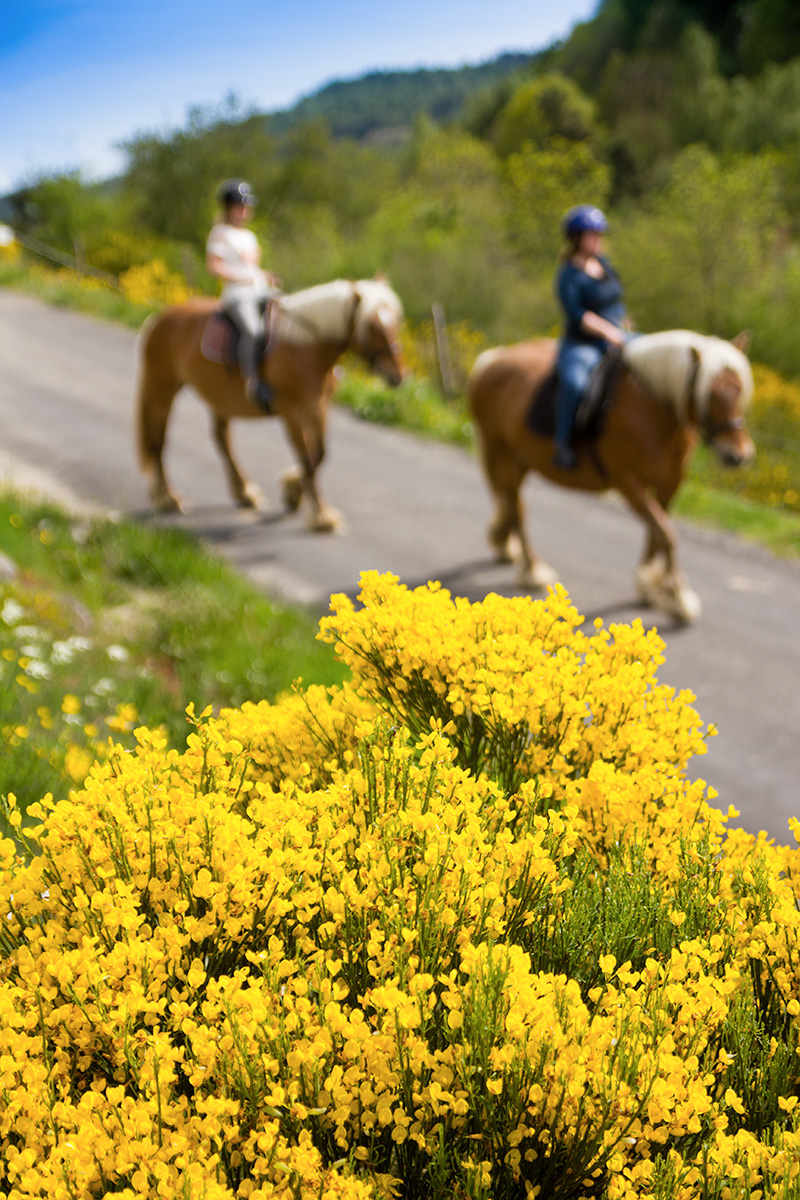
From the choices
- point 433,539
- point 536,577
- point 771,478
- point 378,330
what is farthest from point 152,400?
point 771,478

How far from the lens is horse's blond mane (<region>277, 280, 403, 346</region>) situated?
25.9ft

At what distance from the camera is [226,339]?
8430 millimetres

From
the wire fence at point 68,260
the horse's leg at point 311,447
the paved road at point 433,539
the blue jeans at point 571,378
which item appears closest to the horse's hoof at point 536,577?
the paved road at point 433,539

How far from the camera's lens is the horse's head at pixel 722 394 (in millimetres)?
6332

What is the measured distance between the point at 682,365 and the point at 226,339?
13.3ft

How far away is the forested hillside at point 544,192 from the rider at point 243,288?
10926 mm

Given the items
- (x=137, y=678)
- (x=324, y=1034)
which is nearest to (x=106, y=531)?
(x=137, y=678)

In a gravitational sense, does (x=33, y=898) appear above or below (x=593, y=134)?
below

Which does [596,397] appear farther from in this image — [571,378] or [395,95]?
[395,95]

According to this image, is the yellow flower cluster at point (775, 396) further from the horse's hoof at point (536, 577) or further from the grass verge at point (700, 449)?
the horse's hoof at point (536, 577)

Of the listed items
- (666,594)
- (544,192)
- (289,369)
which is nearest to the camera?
(666,594)

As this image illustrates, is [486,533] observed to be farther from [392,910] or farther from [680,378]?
[392,910]

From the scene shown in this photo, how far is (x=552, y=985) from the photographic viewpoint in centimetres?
164

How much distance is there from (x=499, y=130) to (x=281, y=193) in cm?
2864
